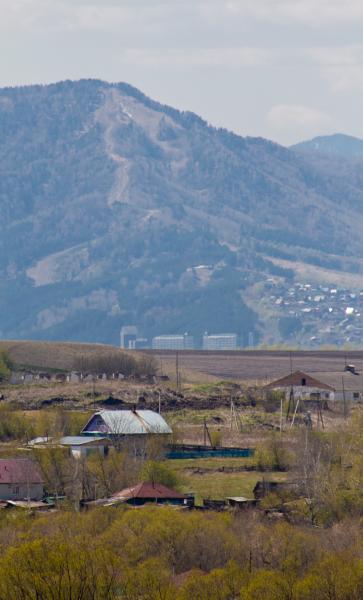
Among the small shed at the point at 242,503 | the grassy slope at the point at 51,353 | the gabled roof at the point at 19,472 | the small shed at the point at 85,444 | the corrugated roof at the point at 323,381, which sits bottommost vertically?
the small shed at the point at 242,503

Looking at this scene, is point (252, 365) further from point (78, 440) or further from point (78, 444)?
point (78, 444)

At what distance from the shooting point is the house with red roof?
87.2m

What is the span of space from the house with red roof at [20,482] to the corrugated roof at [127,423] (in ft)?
42.5

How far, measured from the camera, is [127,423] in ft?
341

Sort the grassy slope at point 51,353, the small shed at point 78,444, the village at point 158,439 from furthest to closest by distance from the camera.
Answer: the grassy slope at point 51,353
the small shed at point 78,444
the village at point 158,439

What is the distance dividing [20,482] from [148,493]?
23.1 ft

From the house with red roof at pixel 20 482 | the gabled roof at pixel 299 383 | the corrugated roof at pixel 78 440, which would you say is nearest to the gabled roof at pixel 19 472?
the house with red roof at pixel 20 482

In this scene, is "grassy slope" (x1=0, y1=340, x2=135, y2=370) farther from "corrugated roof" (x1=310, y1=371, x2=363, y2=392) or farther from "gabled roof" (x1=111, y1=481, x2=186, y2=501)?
"gabled roof" (x1=111, y1=481, x2=186, y2=501)

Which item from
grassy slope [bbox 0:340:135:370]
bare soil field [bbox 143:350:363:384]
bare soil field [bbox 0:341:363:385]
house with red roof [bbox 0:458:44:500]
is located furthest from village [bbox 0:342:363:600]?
grassy slope [bbox 0:340:135:370]

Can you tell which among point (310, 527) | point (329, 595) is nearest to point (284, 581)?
point (329, 595)

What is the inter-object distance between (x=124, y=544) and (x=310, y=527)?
942 centimetres

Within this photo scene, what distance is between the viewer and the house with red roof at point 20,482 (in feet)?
286

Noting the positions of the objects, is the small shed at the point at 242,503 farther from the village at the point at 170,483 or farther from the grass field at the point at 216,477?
the grass field at the point at 216,477

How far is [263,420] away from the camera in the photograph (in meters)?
115
